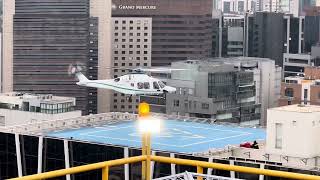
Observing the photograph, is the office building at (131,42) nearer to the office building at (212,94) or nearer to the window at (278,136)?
the office building at (212,94)

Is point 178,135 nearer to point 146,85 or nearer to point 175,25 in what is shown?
point 146,85

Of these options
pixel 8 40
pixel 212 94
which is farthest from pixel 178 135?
pixel 8 40

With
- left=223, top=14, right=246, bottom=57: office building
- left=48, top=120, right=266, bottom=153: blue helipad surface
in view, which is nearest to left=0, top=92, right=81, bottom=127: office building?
left=48, top=120, right=266, bottom=153: blue helipad surface

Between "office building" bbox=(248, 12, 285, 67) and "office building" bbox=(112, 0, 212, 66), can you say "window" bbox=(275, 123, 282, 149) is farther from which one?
"office building" bbox=(248, 12, 285, 67)

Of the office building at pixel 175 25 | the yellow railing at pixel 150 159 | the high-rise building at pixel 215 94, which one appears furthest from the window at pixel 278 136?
the office building at pixel 175 25

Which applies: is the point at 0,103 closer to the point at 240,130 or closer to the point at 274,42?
the point at 240,130

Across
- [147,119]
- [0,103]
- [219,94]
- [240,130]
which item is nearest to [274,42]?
[219,94]
